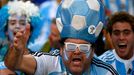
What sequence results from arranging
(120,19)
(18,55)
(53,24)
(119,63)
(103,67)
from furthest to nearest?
(53,24) < (120,19) < (119,63) < (103,67) < (18,55)

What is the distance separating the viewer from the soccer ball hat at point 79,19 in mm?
5359

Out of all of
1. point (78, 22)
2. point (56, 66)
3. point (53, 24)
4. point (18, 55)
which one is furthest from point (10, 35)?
point (18, 55)

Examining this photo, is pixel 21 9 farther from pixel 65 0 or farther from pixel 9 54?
pixel 9 54

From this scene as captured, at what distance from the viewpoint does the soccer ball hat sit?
5359mm

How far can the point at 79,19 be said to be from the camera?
534 centimetres

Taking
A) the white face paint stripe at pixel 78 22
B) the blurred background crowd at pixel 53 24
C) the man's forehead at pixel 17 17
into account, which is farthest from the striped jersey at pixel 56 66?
the man's forehead at pixel 17 17

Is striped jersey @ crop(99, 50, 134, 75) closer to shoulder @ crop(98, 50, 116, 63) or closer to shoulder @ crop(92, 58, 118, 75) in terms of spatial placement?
shoulder @ crop(98, 50, 116, 63)

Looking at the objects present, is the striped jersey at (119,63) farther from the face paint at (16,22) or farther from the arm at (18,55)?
the arm at (18,55)

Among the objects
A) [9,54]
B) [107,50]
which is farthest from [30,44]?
[9,54]

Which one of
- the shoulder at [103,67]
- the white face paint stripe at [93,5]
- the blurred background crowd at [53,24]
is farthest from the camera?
the blurred background crowd at [53,24]

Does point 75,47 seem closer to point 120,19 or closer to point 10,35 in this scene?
point 120,19

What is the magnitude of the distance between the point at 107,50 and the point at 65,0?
7.44ft

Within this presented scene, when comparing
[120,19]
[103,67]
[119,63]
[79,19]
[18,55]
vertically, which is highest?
[79,19]

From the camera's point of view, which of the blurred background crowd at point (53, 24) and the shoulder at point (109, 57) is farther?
the blurred background crowd at point (53, 24)
